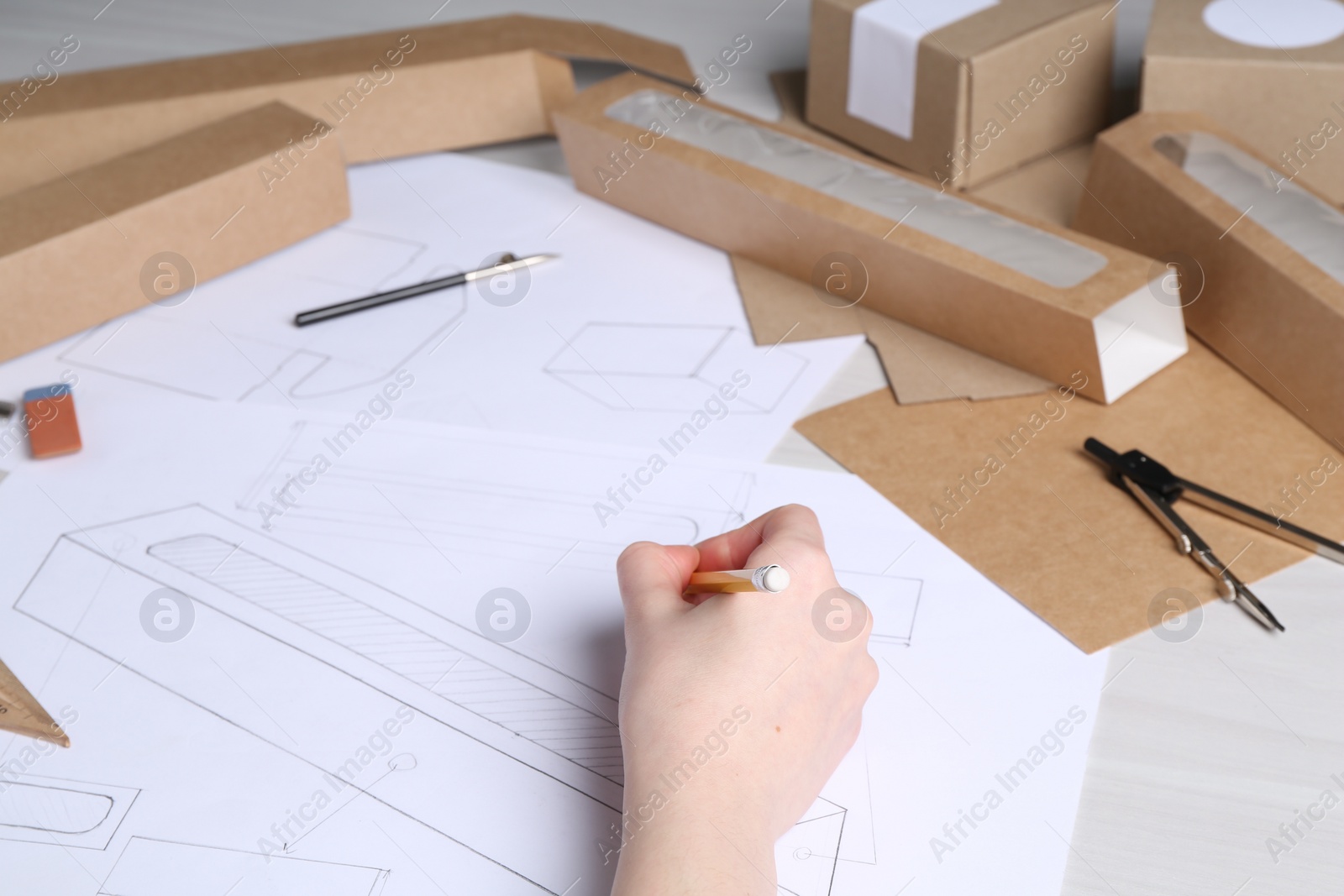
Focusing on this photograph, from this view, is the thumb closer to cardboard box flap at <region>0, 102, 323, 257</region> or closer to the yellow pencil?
the yellow pencil

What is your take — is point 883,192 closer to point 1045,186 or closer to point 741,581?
point 1045,186

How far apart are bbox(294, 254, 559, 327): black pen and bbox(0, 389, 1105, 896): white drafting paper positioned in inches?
5.7

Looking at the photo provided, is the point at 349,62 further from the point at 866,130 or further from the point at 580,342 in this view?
the point at 866,130

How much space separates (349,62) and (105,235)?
15.1 inches

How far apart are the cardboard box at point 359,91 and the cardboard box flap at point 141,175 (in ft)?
0.15

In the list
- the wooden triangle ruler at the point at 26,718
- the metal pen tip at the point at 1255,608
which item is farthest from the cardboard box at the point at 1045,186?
the wooden triangle ruler at the point at 26,718

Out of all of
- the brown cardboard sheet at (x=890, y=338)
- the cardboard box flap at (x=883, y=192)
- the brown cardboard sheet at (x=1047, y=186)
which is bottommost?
the brown cardboard sheet at (x=1047, y=186)

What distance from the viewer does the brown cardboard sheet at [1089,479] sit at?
31.9 inches

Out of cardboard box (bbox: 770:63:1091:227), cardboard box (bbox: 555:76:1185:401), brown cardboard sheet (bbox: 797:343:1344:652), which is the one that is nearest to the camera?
brown cardboard sheet (bbox: 797:343:1344:652)

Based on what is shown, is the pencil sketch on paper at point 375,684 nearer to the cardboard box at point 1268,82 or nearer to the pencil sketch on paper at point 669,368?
the pencil sketch on paper at point 669,368

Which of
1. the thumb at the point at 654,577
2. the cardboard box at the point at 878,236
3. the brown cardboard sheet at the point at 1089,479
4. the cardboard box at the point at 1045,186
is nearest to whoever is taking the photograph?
the thumb at the point at 654,577

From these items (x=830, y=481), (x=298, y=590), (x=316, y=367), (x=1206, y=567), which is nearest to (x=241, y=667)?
(x=298, y=590)

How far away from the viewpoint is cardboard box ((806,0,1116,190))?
1.13 meters

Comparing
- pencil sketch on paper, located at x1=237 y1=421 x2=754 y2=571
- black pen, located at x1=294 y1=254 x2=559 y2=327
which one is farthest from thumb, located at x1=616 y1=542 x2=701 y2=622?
black pen, located at x1=294 y1=254 x2=559 y2=327
